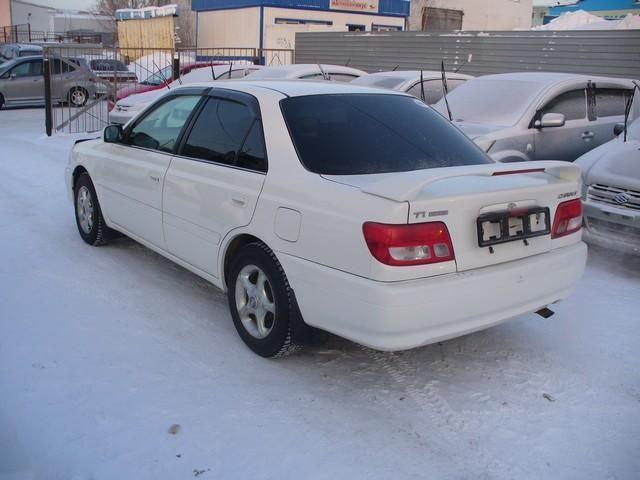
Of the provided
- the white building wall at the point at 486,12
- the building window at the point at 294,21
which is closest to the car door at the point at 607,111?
the building window at the point at 294,21

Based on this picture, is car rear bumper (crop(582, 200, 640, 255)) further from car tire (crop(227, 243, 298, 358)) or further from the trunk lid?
car tire (crop(227, 243, 298, 358))

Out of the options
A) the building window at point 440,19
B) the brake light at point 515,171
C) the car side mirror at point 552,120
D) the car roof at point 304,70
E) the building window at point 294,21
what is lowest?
the brake light at point 515,171

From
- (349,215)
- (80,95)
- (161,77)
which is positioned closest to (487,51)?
(161,77)

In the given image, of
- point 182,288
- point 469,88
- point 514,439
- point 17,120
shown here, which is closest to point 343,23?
point 17,120

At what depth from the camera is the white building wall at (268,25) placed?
29.2 meters

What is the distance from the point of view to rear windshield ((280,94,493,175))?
12.6 ft

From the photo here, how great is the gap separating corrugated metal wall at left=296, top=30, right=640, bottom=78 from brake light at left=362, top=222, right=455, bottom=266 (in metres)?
11.7

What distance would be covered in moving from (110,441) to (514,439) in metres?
1.95

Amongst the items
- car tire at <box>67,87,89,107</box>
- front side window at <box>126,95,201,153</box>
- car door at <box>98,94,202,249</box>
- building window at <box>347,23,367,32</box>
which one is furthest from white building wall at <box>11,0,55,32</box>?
front side window at <box>126,95,201,153</box>

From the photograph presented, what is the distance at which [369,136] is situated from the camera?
13.4 feet

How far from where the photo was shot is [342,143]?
13.0 ft

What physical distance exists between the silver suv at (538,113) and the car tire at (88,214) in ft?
12.7

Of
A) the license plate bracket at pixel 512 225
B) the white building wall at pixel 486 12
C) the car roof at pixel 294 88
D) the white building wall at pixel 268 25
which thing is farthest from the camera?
the white building wall at pixel 486 12

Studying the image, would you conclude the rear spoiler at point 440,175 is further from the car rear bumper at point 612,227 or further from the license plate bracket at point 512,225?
the car rear bumper at point 612,227
